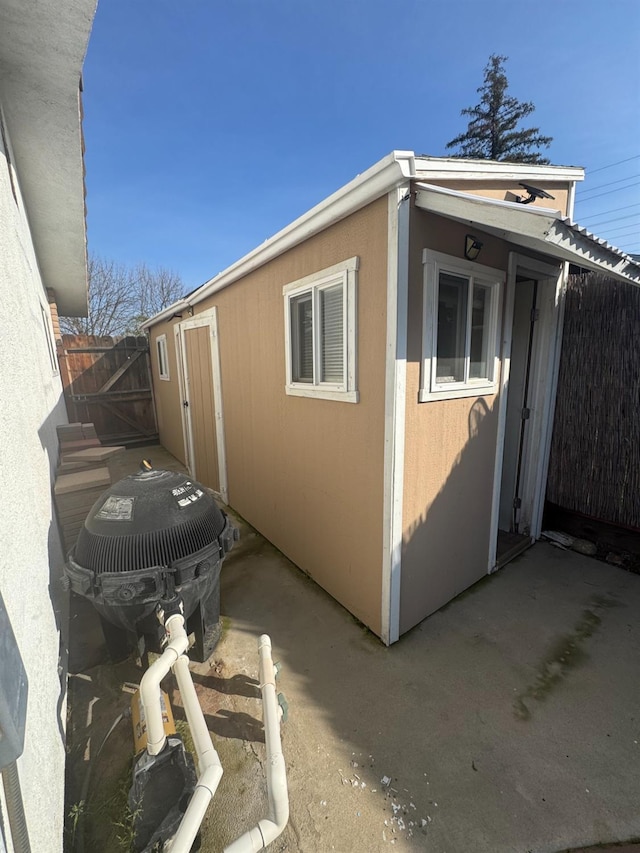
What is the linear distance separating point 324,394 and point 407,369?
31.5 inches

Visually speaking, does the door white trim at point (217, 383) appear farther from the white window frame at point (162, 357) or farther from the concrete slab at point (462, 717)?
the concrete slab at point (462, 717)

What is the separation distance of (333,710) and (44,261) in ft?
21.3

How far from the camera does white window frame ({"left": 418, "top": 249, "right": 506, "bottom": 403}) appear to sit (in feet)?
7.57

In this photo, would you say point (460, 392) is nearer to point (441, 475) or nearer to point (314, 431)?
point (441, 475)

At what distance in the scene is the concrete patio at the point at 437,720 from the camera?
155cm

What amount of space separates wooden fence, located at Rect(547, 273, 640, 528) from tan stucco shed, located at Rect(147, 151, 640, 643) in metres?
0.23

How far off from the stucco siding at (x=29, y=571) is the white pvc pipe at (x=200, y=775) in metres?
0.41

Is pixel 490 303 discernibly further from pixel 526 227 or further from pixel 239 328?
pixel 239 328

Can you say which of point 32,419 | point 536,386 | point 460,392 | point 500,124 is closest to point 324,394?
point 460,392

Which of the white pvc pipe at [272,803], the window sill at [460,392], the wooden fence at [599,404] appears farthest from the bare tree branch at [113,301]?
the white pvc pipe at [272,803]

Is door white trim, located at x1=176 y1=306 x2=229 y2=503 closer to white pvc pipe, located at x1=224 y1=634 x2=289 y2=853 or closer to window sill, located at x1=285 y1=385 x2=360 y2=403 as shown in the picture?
window sill, located at x1=285 y1=385 x2=360 y2=403

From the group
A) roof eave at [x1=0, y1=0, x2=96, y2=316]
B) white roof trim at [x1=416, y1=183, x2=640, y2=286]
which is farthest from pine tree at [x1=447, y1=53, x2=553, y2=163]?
roof eave at [x1=0, y1=0, x2=96, y2=316]

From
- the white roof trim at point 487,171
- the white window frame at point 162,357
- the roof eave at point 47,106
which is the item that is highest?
the roof eave at point 47,106

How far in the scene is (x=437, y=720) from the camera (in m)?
2.00
